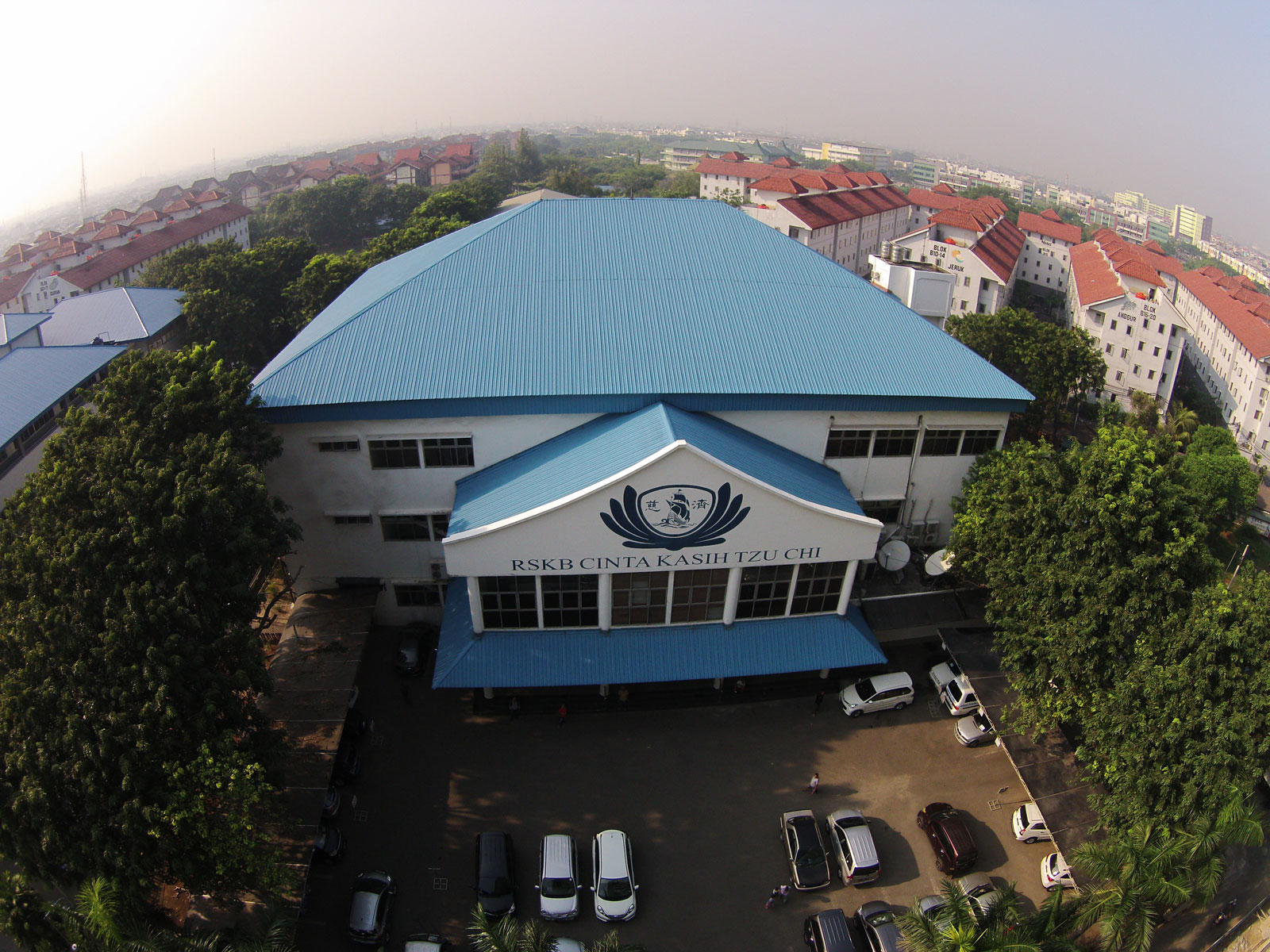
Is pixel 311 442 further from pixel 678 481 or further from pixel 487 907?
pixel 487 907

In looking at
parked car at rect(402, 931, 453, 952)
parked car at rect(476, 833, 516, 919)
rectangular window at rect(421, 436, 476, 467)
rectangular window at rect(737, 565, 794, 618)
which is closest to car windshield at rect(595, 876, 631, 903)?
parked car at rect(476, 833, 516, 919)

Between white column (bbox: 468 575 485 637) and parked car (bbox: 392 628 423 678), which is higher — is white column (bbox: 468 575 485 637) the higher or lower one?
the higher one

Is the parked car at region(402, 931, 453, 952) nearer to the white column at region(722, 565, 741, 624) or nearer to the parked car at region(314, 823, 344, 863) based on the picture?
the parked car at region(314, 823, 344, 863)

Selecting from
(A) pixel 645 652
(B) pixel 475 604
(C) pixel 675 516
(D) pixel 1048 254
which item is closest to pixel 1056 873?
(A) pixel 645 652

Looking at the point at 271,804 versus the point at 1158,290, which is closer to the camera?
A: the point at 271,804

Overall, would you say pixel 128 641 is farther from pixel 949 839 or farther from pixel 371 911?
pixel 949 839

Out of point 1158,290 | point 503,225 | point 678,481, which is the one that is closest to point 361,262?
point 503,225

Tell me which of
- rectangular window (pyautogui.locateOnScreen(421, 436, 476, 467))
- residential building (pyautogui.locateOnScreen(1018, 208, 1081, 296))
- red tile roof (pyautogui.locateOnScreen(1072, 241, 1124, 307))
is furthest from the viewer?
residential building (pyautogui.locateOnScreen(1018, 208, 1081, 296))
